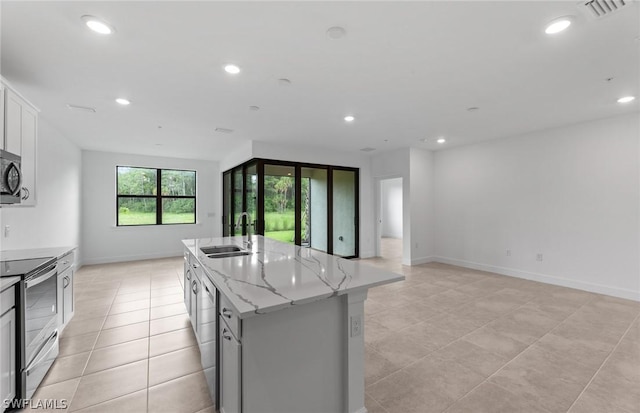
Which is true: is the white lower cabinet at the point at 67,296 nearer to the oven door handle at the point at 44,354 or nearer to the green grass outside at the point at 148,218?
the oven door handle at the point at 44,354

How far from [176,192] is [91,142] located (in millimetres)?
2095

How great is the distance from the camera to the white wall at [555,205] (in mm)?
3859

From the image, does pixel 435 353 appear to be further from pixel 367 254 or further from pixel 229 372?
pixel 367 254

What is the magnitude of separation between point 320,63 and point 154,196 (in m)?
6.08

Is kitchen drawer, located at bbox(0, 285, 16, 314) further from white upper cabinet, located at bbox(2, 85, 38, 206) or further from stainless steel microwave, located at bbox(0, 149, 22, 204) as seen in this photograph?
white upper cabinet, located at bbox(2, 85, 38, 206)

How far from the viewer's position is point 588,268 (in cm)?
416

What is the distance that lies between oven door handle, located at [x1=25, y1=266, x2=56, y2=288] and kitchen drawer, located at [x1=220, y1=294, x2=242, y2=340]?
141 centimetres

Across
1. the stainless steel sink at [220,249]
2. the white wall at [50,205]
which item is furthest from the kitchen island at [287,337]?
the white wall at [50,205]

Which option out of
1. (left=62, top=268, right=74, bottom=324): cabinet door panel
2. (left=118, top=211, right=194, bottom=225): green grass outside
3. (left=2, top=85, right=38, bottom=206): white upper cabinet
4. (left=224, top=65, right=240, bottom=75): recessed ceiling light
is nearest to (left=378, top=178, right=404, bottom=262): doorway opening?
(left=118, top=211, right=194, bottom=225): green grass outside

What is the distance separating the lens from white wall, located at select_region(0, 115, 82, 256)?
3.16m

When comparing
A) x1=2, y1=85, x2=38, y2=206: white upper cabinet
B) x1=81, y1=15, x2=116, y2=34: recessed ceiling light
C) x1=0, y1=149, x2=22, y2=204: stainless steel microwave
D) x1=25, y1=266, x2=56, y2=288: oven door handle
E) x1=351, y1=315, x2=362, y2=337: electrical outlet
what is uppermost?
x1=81, y1=15, x2=116, y2=34: recessed ceiling light

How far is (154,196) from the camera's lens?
6828 millimetres

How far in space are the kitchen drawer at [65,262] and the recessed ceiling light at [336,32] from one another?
298cm

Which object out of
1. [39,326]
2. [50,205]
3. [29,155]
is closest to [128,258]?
[50,205]
